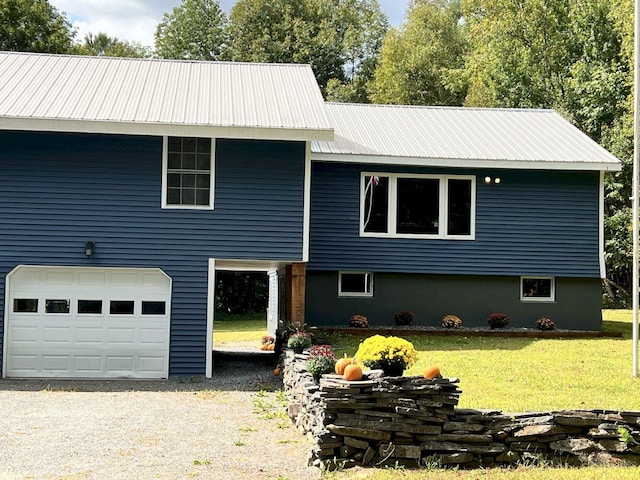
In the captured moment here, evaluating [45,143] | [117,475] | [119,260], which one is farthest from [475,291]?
[117,475]

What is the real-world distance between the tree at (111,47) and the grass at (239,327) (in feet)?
70.9

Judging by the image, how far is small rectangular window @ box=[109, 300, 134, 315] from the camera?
1450cm

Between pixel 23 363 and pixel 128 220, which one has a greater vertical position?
pixel 128 220

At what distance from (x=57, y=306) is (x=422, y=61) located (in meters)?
29.4

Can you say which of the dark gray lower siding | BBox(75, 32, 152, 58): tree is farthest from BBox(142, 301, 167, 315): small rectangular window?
BBox(75, 32, 152, 58): tree

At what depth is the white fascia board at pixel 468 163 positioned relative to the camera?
17672mm

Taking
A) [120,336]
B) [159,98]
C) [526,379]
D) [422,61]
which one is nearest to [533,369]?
[526,379]

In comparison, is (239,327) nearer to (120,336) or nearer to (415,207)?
(415,207)

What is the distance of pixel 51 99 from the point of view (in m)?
15.0

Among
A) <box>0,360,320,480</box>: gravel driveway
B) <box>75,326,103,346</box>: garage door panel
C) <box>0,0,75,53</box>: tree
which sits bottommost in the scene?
<box>0,360,320,480</box>: gravel driveway

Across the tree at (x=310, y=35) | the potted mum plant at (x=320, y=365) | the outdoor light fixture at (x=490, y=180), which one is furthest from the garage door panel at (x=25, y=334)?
the tree at (x=310, y=35)

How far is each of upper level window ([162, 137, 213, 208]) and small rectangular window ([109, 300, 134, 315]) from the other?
75.5 inches

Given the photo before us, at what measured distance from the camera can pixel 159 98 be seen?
15766 millimetres

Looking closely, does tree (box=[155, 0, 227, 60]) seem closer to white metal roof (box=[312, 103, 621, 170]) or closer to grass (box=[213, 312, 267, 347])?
grass (box=[213, 312, 267, 347])
